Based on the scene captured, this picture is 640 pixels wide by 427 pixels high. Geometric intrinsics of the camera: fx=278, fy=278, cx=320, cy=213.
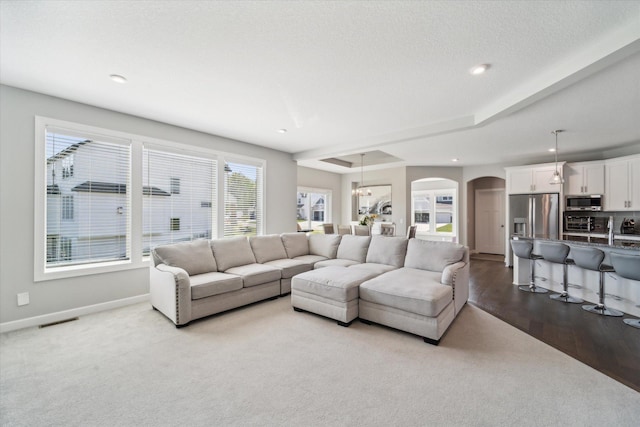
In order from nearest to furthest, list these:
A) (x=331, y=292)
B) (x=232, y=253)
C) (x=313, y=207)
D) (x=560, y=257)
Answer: (x=331, y=292) < (x=560, y=257) < (x=232, y=253) < (x=313, y=207)

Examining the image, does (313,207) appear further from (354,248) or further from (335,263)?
(335,263)

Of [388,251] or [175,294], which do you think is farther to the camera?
[388,251]

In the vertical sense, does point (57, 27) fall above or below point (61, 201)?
above

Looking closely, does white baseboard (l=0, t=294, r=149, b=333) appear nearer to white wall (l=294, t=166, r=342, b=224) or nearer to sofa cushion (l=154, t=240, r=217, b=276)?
sofa cushion (l=154, t=240, r=217, b=276)

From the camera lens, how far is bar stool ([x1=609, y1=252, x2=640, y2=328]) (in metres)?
3.08

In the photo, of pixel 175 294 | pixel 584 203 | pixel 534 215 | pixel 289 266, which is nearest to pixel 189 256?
pixel 175 294

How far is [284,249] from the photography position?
199 inches

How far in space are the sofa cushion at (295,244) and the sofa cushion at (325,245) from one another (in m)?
0.12

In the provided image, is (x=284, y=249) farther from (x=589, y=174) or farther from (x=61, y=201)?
(x=589, y=174)

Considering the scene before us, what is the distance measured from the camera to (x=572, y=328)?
312 cm

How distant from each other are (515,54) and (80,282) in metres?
5.26

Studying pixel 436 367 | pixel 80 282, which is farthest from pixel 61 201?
pixel 436 367

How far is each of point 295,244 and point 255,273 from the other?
1.47m

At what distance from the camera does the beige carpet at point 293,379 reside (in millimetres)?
1789
